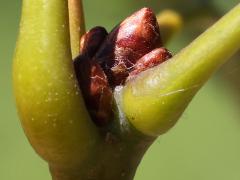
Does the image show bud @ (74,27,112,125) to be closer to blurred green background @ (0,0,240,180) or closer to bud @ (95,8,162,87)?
bud @ (95,8,162,87)

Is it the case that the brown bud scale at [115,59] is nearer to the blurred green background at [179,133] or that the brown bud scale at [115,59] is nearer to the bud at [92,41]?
the bud at [92,41]

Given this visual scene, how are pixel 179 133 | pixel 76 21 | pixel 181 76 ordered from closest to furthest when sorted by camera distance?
pixel 181 76 → pixel 76 21 → pixel 179 133

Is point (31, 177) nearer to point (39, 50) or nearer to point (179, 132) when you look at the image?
point (179, 132)

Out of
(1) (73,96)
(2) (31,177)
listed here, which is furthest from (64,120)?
(2) (31,177)

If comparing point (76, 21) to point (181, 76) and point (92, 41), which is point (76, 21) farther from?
point (181, 76)

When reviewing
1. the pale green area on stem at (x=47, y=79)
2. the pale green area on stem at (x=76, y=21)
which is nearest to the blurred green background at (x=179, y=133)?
the pale green area on stem at (x=76, y=21)

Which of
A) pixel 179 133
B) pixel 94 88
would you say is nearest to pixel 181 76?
pixel 94 88
